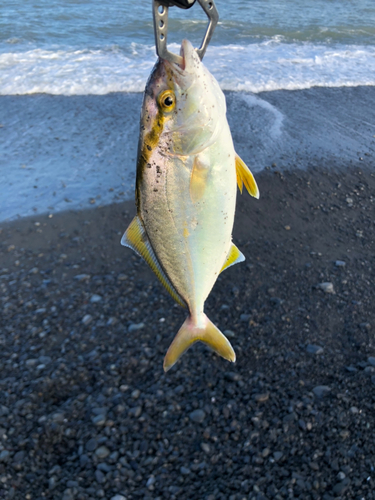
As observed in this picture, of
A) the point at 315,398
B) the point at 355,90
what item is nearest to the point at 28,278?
the point at 315,398

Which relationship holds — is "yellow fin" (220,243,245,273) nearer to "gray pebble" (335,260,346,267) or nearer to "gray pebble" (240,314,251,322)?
"gray pebble" (240,314,251,322)

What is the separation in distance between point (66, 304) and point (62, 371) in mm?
782

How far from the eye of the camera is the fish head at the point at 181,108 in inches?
68.6

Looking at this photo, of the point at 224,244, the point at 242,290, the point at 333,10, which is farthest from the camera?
the point at 333,10

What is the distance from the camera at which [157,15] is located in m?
1.55

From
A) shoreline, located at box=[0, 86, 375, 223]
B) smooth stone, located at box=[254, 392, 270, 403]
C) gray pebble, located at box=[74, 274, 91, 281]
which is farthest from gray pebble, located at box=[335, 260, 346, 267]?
gray pebble, located at box=[74, 274, 91, 281]

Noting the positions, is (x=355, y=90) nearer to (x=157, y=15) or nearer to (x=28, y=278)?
(x=28, y=278)

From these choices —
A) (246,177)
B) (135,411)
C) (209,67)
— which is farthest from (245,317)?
(209,67)

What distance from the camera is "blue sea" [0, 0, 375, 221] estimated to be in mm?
6113

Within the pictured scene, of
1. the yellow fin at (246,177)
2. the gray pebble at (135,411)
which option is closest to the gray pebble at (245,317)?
the gray pebble at (135,411)

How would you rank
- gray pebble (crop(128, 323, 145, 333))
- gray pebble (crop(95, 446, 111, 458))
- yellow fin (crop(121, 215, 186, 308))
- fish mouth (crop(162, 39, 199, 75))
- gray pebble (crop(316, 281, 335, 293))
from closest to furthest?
fish mouth (crop(162, 39, 199, 75)), yellow fin (crop(121, 215, 186, 308)), gray pebble (crop(95, 446, 111, 458)), gray pebble (crop(128, 323, 145, 333)), gray pebble (crop(316, 281, 335, 293))

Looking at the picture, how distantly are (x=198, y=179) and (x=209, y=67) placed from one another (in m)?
9.40

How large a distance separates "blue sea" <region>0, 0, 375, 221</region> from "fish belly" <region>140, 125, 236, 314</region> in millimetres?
3599

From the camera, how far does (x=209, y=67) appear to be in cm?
1036
